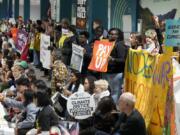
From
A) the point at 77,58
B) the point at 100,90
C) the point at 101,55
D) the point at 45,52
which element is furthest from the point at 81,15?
the point at 100,90

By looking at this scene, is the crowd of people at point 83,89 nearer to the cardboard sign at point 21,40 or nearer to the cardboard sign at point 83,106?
the cardboard sign at point 83,106

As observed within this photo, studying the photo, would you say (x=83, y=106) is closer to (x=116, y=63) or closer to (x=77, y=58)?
(x=116, y=63)

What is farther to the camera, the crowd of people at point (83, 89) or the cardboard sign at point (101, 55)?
the cardboard sign at point (101, 55)

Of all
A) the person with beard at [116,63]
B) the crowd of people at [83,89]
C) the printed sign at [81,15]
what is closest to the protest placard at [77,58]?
the crowd of people at [83,89]

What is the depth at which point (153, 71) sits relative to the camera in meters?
9.20

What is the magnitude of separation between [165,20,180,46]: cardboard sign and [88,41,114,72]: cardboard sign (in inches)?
128

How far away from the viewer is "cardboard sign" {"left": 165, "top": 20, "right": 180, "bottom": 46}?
301 inches

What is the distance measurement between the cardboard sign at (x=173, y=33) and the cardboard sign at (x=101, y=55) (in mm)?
3264

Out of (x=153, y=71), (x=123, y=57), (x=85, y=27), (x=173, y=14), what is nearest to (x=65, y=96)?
(x=123, y=57)

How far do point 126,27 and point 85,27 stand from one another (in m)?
1.28

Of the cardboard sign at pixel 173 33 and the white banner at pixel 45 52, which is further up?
the cardboard sign at pixel 173 33

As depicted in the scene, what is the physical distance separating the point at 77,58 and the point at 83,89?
2.32m

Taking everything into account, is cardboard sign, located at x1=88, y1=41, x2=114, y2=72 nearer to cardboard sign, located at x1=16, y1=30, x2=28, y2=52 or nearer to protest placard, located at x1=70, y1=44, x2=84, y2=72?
protest placard, located at x1=70, y1=44, x2=84, y2=72

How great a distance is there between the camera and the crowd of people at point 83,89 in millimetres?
7921
